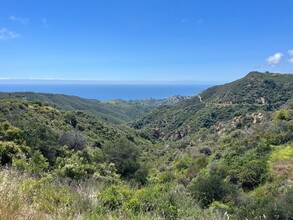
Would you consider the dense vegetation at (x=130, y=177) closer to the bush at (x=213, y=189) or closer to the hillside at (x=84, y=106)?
the bush at (x=213, y=189)

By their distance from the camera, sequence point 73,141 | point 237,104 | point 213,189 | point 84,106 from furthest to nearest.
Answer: point 84,106 → point 237,104 → point 73,141 → point 213,189

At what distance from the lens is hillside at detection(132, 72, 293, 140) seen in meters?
67.2

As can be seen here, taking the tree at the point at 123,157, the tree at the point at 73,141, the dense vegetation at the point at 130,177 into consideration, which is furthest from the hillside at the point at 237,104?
the tree at the point at 73,141

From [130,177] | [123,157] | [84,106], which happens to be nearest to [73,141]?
[123,157]

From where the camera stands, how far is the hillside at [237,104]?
220 ft

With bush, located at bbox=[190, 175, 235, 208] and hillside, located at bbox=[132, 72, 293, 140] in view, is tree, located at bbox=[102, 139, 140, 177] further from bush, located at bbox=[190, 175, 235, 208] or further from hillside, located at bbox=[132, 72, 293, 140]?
hillside, located at bbox=[132, 72, 293, 140]

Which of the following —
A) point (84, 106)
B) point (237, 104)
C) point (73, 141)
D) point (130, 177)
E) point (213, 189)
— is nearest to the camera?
point (213, 189)

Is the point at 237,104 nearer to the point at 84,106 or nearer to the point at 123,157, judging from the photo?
the point at 123,157

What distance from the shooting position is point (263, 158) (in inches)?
816

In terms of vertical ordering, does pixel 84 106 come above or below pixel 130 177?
below

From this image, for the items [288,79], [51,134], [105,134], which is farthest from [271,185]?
[288,79]

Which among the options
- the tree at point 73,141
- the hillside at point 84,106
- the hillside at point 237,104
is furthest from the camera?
the hillside at point 84,106

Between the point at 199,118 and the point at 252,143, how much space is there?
4651cm

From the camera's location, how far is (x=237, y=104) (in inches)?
2803
